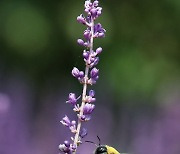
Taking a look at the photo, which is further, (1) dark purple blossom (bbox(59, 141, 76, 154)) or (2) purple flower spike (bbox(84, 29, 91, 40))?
(2) purple flower spike (bbox(84, 29, 91, 40))

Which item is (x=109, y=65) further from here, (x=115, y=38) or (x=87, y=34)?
(x=87, y=34)

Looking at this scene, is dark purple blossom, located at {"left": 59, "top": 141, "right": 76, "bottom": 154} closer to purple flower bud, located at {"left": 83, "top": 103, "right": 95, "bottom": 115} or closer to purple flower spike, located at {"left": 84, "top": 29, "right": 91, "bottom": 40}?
purple flower bud, located at {"left": 83, "top": 103, "right": 95, "bottom": 115}

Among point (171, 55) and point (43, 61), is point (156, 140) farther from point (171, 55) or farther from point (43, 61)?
point (43, 61)

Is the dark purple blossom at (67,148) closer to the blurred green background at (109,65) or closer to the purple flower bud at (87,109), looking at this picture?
the purple flower bud at (87,109)

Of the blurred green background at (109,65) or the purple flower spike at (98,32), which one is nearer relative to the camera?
the purple flower spike at (98,32)

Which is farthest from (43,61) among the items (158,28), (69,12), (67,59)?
(158,28)

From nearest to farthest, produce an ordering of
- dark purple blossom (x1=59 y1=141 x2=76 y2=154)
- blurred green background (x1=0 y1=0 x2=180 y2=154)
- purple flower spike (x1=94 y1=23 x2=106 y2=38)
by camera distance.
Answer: dark purple blossom (x1=59 y1=141 x2=76 y2=154) → purple flower spike (x1=94 y1=23 x2=106 y2=38) → blurred green background (x1=0 y1=0 x2=180 y2=154)

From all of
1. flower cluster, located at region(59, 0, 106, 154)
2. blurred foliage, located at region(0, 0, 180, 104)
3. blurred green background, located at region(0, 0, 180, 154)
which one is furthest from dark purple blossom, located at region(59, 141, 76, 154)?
blurred foliage, located at region(0, 0, 180, 104)

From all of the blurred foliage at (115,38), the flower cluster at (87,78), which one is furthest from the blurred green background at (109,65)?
the flower cluster at (87,78)
